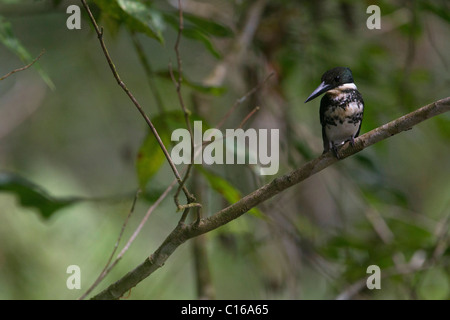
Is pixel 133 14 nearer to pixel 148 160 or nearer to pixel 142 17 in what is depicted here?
pixel 142 17

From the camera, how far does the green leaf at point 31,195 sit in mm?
2441

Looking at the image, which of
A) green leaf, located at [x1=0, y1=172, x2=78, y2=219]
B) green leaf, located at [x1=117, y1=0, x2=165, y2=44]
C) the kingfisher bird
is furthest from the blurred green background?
the kingfisher bird

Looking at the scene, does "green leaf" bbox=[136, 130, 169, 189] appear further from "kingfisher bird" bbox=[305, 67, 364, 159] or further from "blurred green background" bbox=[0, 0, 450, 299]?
"kingfisher bird" bbox=[305, 67, 364, 159]

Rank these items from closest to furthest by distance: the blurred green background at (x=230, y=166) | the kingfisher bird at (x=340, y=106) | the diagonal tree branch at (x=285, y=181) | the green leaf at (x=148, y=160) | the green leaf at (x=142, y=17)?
the diagonal tree branch at (x=285, y=181) → the green leaf at (x=142, y=17) → the kingfisher bird at (x=340, y=106) → the green leaf at (x=148, y=160) → the blurred green background at (x=230, y=166)

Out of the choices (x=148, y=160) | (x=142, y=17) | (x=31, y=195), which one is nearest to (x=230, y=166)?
Answer: (x=148, y=160)

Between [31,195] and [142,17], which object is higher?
[142,17]

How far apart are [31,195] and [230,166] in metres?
1.21

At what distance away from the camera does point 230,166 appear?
3.36 meters

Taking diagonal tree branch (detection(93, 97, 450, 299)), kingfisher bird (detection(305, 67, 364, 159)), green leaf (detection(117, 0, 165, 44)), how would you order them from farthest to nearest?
kingfisher bird (detection(305, 67, 364, 159)) → green leaf (detection(117, 0, 165, 44)) → diagonal tree branch (detection(93, 97, 450, 299))

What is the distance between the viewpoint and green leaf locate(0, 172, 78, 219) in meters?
2.44

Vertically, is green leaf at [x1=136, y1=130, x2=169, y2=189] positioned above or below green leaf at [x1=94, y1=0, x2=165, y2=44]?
below

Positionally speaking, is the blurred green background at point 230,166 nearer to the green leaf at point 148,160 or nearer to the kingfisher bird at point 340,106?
the green leaf at point 148,160

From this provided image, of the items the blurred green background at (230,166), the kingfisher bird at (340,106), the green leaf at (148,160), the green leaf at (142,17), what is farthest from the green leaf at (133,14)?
the kingfisher bird at (340,106)
